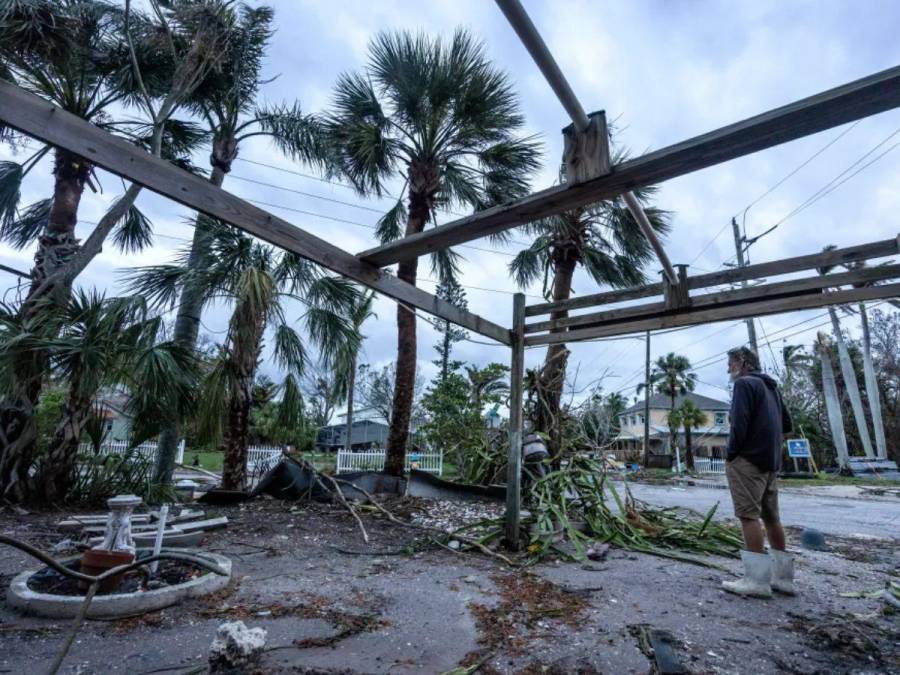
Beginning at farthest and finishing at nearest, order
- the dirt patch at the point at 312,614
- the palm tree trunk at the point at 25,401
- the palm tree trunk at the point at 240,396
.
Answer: the palm tree trunk at the point at 240,396 < the palm tree trunk at the point at 25,401 < the dirt patch at the point at 312,614

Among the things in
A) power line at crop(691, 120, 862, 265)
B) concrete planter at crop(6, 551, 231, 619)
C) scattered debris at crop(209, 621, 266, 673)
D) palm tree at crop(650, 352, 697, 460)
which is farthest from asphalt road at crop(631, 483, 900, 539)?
palm tree at crop(650, 352, 697, 460)

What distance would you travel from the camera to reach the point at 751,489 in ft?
10.3

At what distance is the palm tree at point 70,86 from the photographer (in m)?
5.41

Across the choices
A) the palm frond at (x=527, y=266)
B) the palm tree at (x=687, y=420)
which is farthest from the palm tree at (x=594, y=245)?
the palm tree at (x=687, y=420)

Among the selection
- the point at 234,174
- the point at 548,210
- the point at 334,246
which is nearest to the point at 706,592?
the point at 548,210

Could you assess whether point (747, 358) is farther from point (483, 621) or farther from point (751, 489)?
point (483, 621)

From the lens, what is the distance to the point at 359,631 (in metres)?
2.37

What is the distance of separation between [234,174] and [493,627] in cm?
826

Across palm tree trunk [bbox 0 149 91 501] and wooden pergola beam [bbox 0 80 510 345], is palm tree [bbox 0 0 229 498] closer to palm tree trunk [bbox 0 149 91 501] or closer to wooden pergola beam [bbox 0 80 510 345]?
palm tree trunk [bbox 0 149 91 501]

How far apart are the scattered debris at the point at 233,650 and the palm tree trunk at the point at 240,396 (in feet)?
16.5

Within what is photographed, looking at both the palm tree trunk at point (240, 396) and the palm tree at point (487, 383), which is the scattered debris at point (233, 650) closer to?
the palm tree trunk at point (240, 396)

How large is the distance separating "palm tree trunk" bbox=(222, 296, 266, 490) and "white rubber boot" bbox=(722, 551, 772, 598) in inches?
232

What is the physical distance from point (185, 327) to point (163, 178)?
6035mm

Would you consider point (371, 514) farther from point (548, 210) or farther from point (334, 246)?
point (548, 210)
